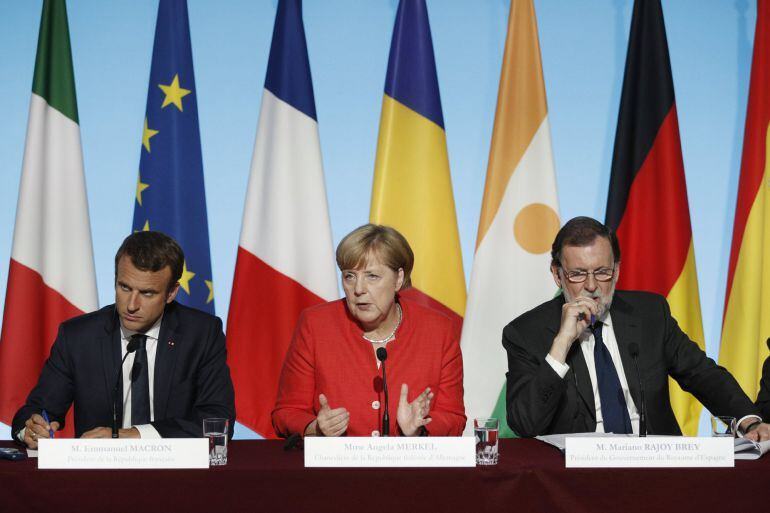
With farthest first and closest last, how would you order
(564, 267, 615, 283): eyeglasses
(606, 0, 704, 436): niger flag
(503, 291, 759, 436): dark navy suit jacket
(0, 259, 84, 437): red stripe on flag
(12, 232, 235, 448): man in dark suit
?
1. (606, 0, 704, 436): niger flag
2. (0, 259, 84, 437): red stripe on flag
3. (564, 267, 615, 283): eyeglasses
4. (12, 232, 235, 448): man in dark suit
5. (503, 291, 759, 436): dark navy suit jacket

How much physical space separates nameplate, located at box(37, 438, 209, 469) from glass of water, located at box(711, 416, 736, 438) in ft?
4.29

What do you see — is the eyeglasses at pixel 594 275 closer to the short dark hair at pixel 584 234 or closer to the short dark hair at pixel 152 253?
the short dark hair at pixel 584 234

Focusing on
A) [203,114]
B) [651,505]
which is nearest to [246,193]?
[203,114]

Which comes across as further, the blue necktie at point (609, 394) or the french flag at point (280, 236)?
the french flag at point (280, 236)

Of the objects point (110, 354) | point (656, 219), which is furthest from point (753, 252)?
point (110, 354)

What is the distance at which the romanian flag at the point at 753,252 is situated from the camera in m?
4.01

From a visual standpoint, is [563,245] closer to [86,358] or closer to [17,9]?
[86,358]

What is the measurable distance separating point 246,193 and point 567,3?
6.87 ft

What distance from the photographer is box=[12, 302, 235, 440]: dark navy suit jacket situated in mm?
2785

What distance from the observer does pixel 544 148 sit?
163 inches

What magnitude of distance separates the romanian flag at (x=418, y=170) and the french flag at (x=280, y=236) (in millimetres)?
348

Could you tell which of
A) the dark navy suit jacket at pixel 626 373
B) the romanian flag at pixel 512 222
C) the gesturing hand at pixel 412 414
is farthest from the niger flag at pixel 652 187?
the gesturing hand at pixel 412 414

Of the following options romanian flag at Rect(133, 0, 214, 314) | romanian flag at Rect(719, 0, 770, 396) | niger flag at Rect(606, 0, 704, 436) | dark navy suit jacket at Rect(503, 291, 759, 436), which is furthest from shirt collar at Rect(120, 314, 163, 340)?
romanian flag at Rect(719, 0, 770, 396)

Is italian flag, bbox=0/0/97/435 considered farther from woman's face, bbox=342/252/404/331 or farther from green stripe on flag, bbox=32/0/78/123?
woman's face, bbox=342/252/404/331
